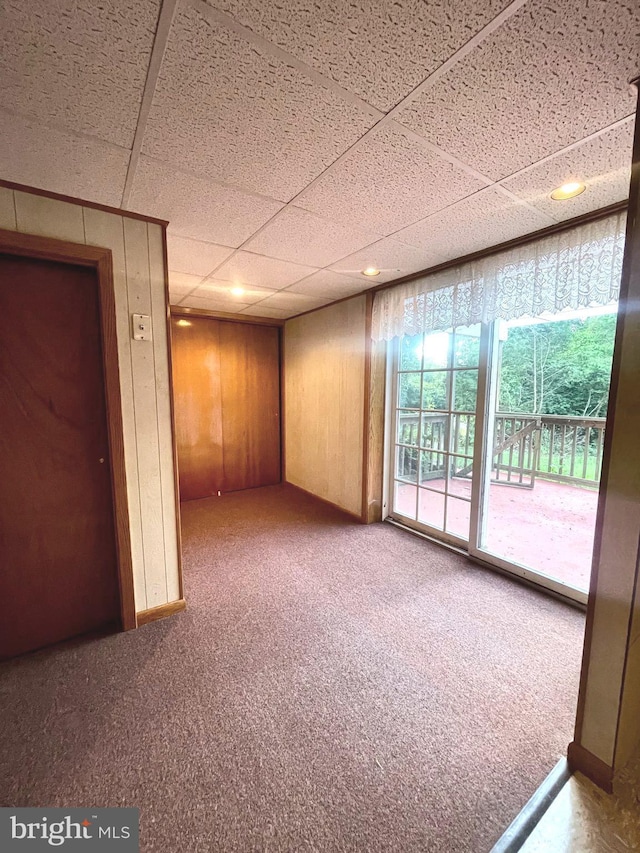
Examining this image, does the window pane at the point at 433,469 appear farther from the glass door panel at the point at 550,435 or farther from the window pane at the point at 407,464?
the glass door panel at the point at 550,435

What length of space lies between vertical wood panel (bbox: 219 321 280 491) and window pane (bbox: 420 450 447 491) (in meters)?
2.26

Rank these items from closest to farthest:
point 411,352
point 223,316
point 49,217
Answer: point 49,217 → point 411,352 → point 223,316

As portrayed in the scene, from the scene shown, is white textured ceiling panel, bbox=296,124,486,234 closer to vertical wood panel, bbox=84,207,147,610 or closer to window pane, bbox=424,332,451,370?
vertical wood panel, bbox=84,207,147,610

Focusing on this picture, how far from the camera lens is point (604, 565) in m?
1.15

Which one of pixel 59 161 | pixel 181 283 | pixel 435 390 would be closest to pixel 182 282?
pixel 181 283

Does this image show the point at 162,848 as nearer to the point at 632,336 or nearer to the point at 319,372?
the point at 632,336

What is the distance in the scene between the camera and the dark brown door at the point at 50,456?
1.64 metres

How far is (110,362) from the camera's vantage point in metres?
1.77

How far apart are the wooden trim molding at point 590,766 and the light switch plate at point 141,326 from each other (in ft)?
8.48

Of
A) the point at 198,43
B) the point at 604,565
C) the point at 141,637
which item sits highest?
the point at 198,43

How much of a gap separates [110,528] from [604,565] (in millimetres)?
2289

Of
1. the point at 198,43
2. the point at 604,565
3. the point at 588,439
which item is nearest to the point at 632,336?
the point at 604,565

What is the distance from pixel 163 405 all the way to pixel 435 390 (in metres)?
2.16

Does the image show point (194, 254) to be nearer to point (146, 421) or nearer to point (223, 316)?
point (146, 421)
